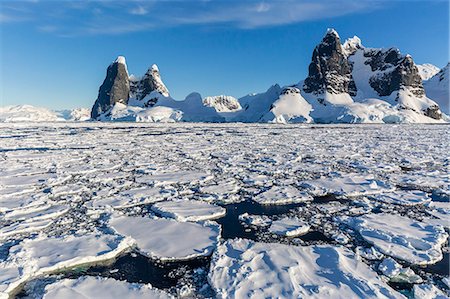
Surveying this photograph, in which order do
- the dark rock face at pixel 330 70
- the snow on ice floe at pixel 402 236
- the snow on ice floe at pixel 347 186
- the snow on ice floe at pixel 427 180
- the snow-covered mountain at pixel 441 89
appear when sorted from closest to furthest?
the snow on ice floe at pixel 402 236
the snow on ice floe at pixel 347 186
the snow on ice floe at pixel 427 180
the dark rock face at pixel 330 70
the snow-covered mountain at pixel 441 89

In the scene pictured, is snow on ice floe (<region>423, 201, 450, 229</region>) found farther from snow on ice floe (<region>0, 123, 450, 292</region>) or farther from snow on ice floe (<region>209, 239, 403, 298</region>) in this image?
snow on ice floe (<region>209, 239, 403, 298</region>)

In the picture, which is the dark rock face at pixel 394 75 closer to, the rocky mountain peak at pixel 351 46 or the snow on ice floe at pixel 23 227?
the rocky mountain peak at pixel 351 46

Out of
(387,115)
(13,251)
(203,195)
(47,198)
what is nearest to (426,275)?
(203,195)

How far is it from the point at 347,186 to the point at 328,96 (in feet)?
323

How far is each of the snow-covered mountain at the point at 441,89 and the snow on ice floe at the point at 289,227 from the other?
122694 mm

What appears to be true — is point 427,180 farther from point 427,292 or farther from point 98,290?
point 98,290

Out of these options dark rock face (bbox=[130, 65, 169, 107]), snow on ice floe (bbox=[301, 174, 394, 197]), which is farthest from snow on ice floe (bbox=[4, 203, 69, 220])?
dark rock face (bbox=[130, 65, 169, 107])

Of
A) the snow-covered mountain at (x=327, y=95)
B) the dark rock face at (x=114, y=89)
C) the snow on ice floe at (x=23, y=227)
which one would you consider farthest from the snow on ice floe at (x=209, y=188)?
the dark rock face at (x=114, y=89)

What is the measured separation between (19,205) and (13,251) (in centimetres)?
246

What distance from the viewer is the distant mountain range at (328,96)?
82.6 m

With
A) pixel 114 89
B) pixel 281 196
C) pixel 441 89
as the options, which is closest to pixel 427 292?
pixel 281 196

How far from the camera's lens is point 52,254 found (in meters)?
4.29

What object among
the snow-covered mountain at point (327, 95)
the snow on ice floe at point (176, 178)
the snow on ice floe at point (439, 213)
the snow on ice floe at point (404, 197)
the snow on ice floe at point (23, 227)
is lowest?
the snow on ice floe at point (439, 213)

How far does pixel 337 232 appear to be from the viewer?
511cm
